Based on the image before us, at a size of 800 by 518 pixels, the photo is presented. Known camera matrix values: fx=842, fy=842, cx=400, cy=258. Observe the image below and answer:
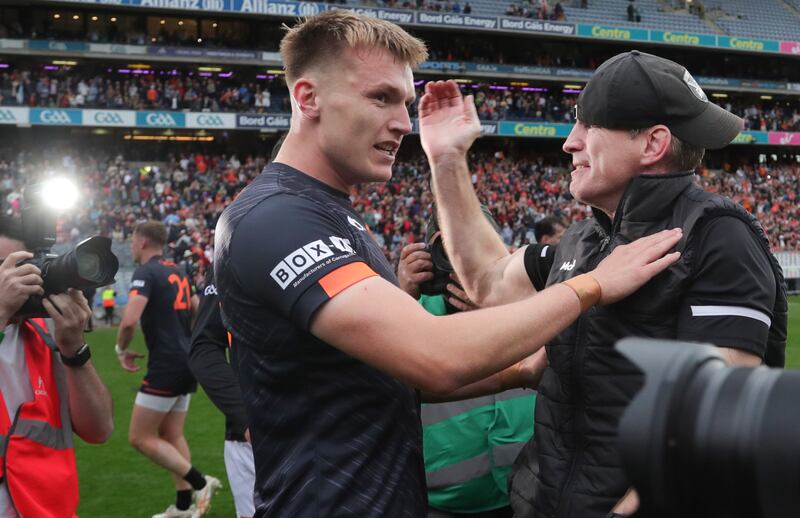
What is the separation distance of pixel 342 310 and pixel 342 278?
Answer: 0.23 feet

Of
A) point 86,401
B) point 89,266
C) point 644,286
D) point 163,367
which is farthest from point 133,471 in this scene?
point 644,286

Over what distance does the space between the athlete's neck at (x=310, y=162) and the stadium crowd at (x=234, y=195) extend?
803 inches

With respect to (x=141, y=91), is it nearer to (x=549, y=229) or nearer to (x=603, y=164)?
(x=549, y=229)

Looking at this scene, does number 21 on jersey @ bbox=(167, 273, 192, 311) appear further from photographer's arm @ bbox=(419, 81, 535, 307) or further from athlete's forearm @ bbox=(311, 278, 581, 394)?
athlete's forearm @ bbox=(311, 278, 581, 394)

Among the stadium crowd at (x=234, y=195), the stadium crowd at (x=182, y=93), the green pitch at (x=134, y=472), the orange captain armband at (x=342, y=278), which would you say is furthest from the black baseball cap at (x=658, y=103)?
the stadium crowd at (x=182, y=93)

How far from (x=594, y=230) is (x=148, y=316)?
18.0 ft

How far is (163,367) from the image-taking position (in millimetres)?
6586

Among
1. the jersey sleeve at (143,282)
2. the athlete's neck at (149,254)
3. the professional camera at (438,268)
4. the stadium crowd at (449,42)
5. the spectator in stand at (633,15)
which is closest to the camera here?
the professional camera at (438,268)

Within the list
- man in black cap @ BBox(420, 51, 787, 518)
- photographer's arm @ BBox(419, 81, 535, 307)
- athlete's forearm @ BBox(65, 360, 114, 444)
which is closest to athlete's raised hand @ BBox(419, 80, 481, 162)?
photographer's arm @ BBox(419, 81, 535, 307)

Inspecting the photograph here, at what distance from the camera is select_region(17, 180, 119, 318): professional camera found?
8.05ft

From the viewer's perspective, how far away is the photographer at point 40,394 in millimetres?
2604

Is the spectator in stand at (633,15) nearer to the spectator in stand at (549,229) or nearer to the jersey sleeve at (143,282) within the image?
the spectator in stand at (549,229)

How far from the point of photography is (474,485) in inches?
119

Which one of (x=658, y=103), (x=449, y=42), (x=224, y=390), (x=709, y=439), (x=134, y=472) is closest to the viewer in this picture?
(x=709, y=439)
